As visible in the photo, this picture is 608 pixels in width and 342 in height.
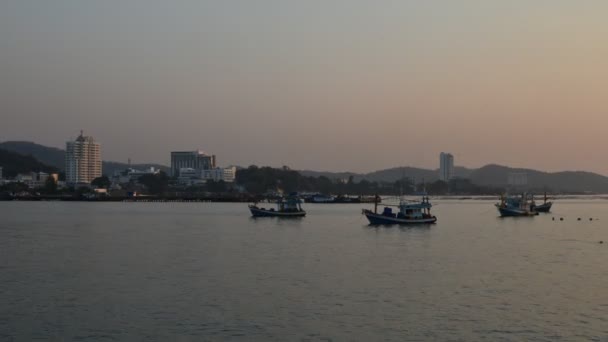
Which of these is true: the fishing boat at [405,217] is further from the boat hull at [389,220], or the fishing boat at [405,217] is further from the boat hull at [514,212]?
the boat hull at [514,212]

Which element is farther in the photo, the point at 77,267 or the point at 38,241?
the point at 38,241

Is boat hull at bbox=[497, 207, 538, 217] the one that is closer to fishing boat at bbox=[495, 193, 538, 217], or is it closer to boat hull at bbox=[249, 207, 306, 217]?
fishing boat at bbox=[495, 193, 538, 217]

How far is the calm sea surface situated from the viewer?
18.9 m

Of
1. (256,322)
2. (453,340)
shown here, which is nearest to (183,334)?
(256,322)

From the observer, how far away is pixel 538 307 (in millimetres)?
22031

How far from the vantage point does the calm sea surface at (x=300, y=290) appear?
18.9m

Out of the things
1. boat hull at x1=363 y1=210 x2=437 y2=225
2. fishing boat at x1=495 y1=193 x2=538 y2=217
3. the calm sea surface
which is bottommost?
the calm sea surface

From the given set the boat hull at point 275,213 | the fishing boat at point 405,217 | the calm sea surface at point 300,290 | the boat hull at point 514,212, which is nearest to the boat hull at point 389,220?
the fishing boat at point 405,217

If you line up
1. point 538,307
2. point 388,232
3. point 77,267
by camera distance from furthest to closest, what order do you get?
point 388,232 → point 77,267 → point 538,307

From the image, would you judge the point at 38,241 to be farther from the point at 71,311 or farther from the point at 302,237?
the point at 71,311

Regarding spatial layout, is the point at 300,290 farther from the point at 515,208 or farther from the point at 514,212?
the point at 515,208

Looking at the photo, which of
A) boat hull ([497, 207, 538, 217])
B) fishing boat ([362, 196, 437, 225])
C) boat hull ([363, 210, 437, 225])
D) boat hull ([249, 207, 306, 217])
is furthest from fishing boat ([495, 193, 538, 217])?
boat hull ([249, 207, 306, 217])

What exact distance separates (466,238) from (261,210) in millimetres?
35081

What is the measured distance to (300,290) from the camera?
24797mm
